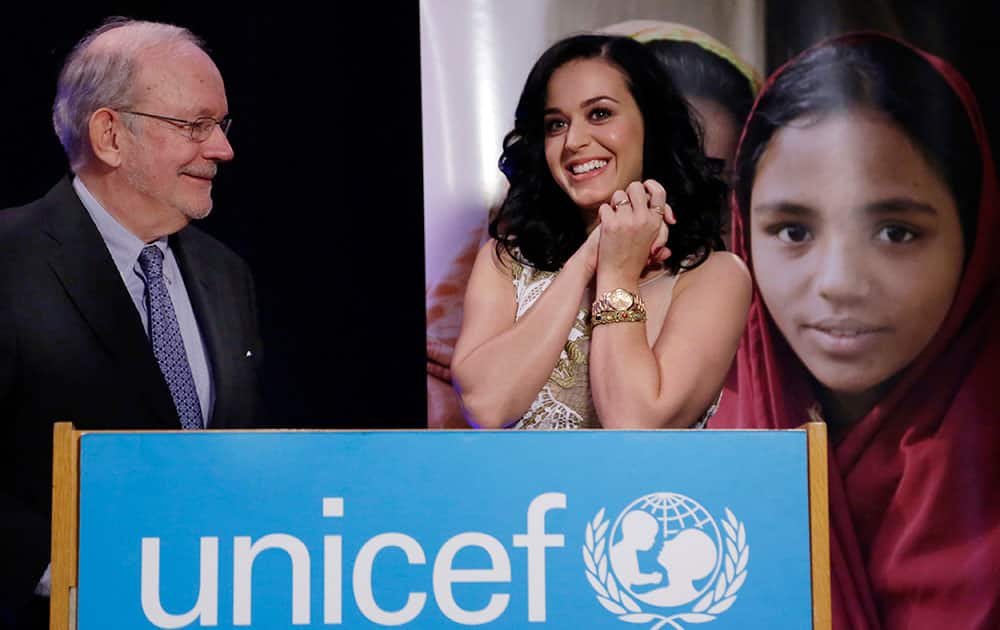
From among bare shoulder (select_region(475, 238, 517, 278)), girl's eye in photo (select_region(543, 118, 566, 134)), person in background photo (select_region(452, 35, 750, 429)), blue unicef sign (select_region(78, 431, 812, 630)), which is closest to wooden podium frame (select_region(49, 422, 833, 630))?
blue unicef sign (select_region(78, 431, 812, 630))

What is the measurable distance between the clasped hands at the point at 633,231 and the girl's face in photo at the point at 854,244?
33 cm

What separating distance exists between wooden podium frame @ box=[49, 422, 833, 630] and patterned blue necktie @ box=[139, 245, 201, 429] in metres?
1.68

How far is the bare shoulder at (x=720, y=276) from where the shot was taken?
2.96 m

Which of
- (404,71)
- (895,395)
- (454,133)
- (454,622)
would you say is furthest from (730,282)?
(454,622)

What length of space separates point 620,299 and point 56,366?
4.80 ft

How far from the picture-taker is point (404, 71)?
3.29 m

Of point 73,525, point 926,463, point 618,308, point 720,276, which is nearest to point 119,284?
point 618,308

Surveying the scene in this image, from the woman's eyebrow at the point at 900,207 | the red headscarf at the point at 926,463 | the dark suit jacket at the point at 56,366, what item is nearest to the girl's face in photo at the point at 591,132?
the red headscarf at the point at 926,463

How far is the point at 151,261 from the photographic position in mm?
3227

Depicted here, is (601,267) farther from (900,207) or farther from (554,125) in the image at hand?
(900,207)

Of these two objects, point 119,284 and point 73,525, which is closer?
point 73,525

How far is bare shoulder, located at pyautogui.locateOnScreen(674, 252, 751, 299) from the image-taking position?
2961 millimetres

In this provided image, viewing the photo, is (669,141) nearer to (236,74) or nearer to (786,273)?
(786,273)

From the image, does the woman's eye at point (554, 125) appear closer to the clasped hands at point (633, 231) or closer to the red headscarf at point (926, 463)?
the clasped hands at point (633, 231)
